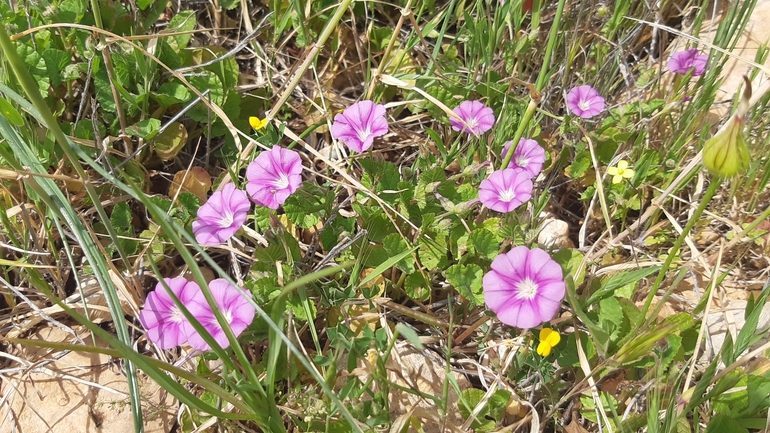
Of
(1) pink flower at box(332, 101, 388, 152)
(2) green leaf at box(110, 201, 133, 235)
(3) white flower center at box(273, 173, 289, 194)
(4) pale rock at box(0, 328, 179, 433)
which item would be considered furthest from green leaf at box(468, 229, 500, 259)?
(2) green leaf at box(110, 201, 133, 235)

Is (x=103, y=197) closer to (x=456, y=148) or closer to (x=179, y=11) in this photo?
(x=179, y=11)

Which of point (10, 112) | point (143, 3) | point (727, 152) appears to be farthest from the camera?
point (143, 3)

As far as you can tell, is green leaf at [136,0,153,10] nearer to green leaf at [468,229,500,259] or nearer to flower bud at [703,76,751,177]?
green leaf at [468,229,500,259]

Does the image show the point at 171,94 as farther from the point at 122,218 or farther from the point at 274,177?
the point at 274,177

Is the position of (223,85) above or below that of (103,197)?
above

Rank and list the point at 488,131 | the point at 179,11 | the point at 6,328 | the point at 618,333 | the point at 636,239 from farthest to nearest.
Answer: the point at 179,11
the point at 488,131
the point at 636,239
the point at 6,328
the point at 618,333

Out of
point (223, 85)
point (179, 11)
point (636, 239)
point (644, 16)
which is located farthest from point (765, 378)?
point (179, 11)

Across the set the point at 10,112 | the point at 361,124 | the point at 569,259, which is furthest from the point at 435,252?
the point at 10,112
